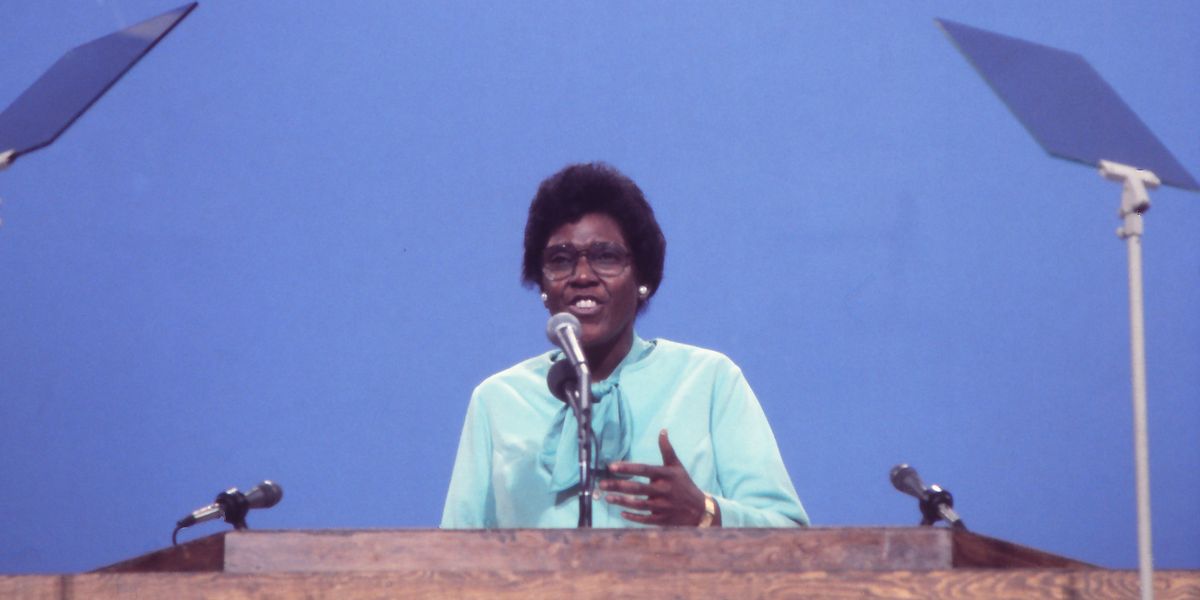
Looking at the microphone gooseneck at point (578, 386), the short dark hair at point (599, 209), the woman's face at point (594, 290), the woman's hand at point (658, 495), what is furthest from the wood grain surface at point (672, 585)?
the short dark hair at point (599, 209)

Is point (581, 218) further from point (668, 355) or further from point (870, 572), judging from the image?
point (870, 572)

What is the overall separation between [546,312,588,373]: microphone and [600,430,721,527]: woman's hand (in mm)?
179

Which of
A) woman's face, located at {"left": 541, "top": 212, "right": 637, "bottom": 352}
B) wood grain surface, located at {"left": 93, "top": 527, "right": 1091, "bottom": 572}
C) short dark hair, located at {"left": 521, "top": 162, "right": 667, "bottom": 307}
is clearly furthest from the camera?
short dark hair, located at {"left": 521, "top": 162, "right": 667, "bottom": 307}

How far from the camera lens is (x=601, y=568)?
1.50 meters

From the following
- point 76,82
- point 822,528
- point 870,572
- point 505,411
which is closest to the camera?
point 870,572

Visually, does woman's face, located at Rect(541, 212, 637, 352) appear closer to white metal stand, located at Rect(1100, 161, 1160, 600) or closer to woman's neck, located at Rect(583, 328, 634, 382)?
woman's neck, located at Rect(583, 328, 634, 382)

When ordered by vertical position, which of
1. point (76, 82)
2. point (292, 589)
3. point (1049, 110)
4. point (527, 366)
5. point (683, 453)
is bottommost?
point (292, 589)

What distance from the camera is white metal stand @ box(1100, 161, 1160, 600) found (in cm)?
135

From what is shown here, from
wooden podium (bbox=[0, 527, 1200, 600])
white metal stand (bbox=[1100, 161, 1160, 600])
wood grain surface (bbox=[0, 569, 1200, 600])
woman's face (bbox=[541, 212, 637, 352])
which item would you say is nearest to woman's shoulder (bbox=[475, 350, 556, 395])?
woman's face (bbox=[541, 212, 637, 352])

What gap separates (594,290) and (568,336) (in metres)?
0.52

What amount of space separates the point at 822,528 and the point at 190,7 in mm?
1168

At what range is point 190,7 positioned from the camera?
73.7 inches

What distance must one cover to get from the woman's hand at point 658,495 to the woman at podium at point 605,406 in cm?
21

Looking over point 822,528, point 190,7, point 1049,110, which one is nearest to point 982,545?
point 822,528
